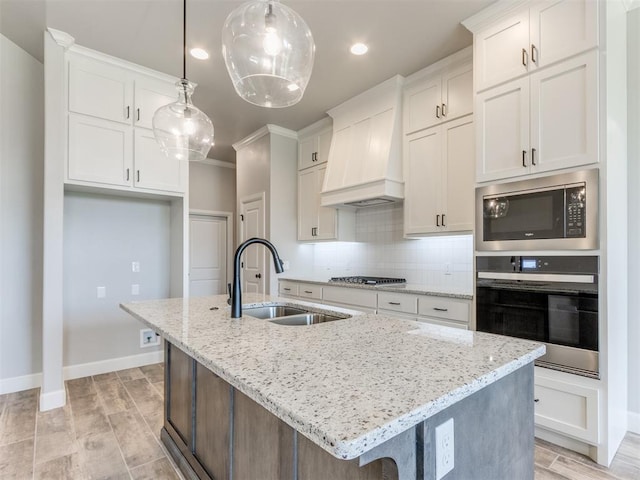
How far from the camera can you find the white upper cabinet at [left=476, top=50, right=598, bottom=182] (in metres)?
2.04

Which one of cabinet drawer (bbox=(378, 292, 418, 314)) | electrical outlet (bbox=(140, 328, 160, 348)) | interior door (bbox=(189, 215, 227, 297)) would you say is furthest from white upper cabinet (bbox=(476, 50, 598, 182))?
interior door (bbox=(189, 215, 227, 297))

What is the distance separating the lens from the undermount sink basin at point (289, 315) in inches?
77.5

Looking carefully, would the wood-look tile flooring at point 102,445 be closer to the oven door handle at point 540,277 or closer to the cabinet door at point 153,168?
the oven door handle at point 540,277

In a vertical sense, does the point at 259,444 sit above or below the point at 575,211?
below

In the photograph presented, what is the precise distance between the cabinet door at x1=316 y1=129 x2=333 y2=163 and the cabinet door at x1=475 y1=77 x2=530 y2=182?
216 centimetres

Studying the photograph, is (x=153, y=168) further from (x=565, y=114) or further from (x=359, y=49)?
(x=565, y=114)

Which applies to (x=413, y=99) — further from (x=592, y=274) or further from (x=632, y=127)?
(x=592, y=274)

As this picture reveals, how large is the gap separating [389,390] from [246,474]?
0.83 m

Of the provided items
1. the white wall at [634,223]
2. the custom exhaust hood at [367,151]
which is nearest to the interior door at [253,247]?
the custom exhaust hood at [367,151]

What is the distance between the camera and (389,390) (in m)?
0.81

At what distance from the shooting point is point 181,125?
233 centimetres

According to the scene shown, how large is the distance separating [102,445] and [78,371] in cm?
154

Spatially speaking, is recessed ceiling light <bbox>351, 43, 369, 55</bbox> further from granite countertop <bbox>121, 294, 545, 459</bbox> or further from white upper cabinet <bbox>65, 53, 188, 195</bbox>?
granite countertop <bbox>121, 294, 545, 459</bbox>

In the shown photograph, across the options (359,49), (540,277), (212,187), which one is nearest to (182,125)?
(359,49)
